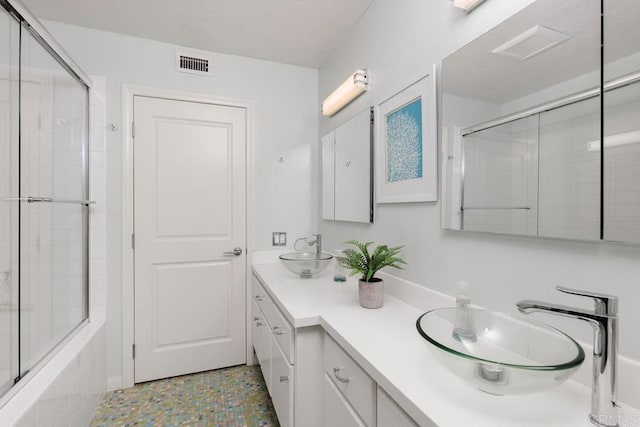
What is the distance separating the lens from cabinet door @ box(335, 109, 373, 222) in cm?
184

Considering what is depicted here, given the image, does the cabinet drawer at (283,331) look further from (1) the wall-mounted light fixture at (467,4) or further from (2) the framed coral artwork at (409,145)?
(1) the wall-mounted light fixture at (467,4)

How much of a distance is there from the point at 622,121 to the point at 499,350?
2.27 feet

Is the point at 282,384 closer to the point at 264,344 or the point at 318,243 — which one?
the point at 264,344

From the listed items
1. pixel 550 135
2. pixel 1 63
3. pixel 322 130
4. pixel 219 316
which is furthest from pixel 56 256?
pixel 550 135

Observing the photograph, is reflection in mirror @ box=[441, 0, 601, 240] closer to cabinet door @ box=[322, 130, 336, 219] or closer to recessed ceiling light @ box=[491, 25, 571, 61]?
recessed ceiling light @ box=[491, 25, 571, 61]

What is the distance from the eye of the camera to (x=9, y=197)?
1.25 meters

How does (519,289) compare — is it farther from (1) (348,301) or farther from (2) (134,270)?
(2) (134,270)

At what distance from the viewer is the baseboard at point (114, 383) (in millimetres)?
2146

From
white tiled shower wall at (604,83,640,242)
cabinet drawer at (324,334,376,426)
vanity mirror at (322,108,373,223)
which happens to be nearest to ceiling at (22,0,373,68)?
vanity mirror at (322,108,373,223)

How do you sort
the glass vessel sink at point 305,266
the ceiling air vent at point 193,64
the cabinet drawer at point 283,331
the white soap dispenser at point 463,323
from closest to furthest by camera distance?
the white soap dispenser at point 463,323 → the cabinet drawer at point 283,331 → the glass vessel sink at point 305,266 → the ceiling air vent at point 193,64

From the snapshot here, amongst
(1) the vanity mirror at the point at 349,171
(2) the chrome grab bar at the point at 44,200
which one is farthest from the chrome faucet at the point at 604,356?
(2) the chrome grab bar at the point at 44,200

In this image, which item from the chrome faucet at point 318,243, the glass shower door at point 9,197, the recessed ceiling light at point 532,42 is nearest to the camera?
the recessed ceiling light at point 532,42

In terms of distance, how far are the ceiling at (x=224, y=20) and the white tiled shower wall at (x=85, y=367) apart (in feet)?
1.36

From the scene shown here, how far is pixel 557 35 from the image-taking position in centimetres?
87
